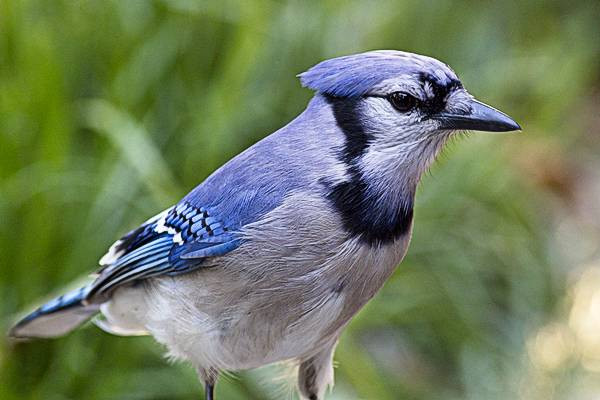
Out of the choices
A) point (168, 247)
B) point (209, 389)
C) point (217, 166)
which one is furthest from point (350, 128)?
point (217, 166)

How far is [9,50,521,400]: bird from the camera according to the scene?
1.35 m

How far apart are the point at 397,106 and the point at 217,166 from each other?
1376mm

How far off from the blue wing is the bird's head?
9.9 inches

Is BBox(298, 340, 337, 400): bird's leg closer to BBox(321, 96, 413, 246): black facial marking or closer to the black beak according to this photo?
BBox(321, 96, 413, 246): black facial marking

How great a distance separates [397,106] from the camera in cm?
136

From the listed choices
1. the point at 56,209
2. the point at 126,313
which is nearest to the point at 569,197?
the point at 56,209

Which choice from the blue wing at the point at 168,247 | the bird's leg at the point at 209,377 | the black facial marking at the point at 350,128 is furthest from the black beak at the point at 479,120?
the bird's leg at the point at 209,377

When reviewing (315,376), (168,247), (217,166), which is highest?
(217,166)

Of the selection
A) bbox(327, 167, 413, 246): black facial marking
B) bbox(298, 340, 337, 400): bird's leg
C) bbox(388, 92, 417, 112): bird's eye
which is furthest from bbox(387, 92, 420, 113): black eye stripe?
bbox(298, 340, 337, 400): bird's leg

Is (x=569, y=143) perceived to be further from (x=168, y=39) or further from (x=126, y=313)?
(x=126, y=313)

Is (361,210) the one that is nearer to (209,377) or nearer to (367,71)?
(367,71)

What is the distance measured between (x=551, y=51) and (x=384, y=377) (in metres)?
1.77

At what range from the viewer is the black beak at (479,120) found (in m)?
1.31

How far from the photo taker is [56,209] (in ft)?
8.38
